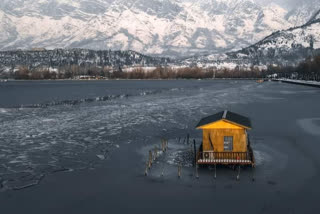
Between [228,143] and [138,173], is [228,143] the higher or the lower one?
the higher one

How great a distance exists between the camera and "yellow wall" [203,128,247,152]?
35625mm

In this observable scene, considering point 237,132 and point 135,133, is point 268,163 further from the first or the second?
point 135,133

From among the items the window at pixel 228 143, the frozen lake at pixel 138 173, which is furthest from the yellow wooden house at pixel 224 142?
the frozen lake at pixel 138 173

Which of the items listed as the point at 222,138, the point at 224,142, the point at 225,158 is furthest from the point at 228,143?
the point at 225,158

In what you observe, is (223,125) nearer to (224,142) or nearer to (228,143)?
(224,142)

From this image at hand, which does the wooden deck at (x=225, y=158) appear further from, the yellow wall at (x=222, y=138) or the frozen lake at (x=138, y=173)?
the frozen lake at (x=138, y=173)

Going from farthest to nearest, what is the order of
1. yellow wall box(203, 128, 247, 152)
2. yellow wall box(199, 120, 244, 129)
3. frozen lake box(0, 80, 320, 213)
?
1. yellow wall box(203, 128, 247, 152)
2. yellow wall box(199, 120, 244, 129)
3. frozen lake box(0, 80, 320, 213)

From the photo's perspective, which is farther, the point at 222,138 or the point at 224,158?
the point at 222,138

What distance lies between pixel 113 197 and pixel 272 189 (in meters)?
13.0

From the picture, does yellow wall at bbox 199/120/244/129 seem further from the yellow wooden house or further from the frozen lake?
the frozen lake

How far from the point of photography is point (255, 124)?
215ft

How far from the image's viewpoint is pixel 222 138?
117 feet

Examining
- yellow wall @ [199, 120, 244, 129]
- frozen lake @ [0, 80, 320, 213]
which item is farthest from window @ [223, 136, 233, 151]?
frozen lake @ [0, 80, 320, 213]

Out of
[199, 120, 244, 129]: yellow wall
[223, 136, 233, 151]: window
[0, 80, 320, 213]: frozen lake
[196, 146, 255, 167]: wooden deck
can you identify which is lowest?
[0, 80, 320, 213]: frozen lake
